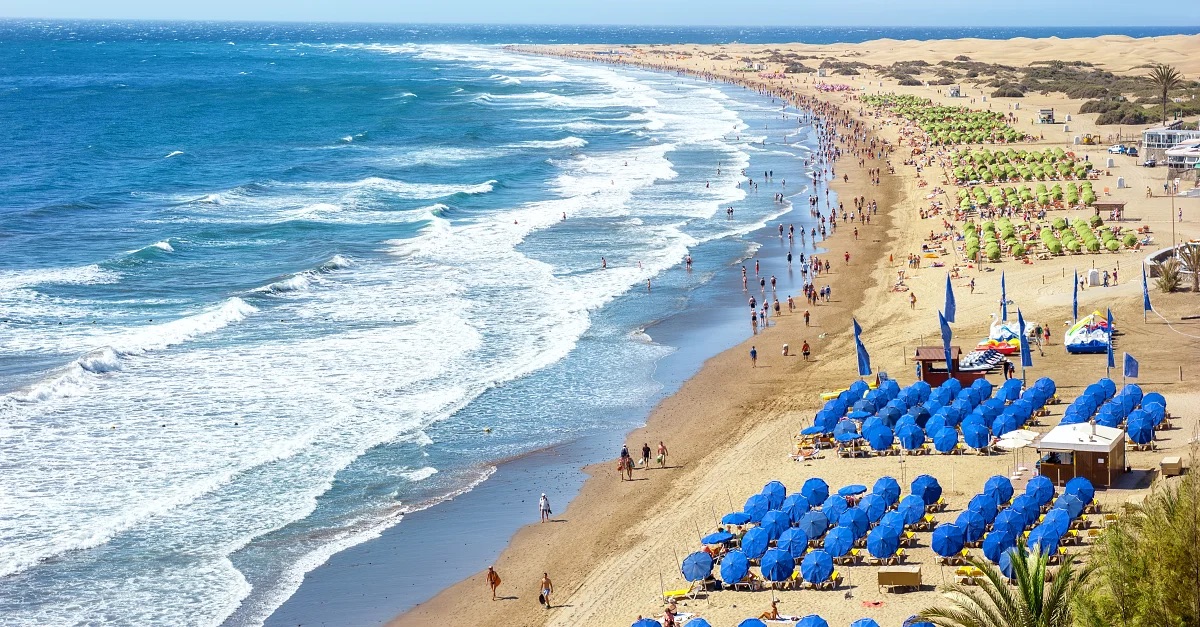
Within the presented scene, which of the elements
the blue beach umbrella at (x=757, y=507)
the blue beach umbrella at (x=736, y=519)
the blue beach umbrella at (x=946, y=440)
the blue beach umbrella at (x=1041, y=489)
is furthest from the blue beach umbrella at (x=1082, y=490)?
the blue beach umbrella at (x=736, y=519)

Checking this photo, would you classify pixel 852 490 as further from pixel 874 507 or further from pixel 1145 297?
pixel 1145 297

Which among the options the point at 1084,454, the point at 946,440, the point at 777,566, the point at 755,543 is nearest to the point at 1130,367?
the point at 946,440

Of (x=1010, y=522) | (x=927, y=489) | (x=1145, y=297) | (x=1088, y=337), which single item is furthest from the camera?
(x=1145, y=297)

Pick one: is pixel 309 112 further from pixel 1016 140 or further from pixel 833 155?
pixel 1016 140

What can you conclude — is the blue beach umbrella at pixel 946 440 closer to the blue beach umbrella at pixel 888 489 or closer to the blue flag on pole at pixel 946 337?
the blue beach umbrella at pixel 888 489

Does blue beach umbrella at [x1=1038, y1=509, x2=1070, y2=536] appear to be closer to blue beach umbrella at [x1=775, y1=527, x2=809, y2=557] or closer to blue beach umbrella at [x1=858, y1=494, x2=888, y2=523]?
blue beach umbrella at [x1=858, y1=494, x2=888, y2=523]

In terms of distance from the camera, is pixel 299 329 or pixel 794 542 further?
pixel 299 329
